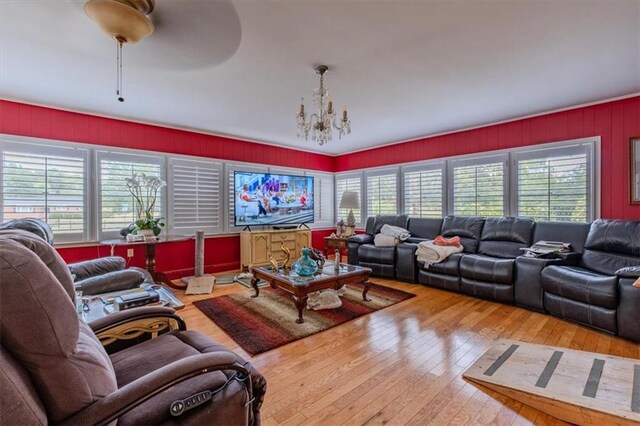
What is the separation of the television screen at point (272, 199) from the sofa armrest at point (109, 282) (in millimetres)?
2543

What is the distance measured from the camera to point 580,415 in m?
1.59

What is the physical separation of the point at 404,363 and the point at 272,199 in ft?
12.7

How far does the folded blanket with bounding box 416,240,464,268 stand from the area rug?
2.01 ft

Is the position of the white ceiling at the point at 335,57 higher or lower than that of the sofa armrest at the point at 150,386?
higher

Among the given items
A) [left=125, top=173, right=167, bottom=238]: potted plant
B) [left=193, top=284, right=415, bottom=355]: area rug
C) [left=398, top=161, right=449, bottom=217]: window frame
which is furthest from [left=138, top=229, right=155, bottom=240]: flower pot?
A: [left=398, top=161, right=449, bottom=217]: window frame

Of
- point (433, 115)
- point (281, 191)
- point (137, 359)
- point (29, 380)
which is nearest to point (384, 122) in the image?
point (433, 115)

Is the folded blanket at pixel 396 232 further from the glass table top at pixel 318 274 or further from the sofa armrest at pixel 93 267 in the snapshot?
the sofa armrest at pixel 93 267

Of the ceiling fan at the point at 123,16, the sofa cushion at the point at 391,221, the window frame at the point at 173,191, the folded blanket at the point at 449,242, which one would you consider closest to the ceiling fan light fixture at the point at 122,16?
the ceiling fan at the point at 123,16

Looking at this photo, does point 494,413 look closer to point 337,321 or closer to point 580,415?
point 580,415

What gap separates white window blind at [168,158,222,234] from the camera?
4.51 m

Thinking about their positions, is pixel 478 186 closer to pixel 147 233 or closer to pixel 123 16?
pixel 123 16

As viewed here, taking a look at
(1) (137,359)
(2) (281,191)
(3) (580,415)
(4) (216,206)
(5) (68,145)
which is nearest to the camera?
(1) (137,359)

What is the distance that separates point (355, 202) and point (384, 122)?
5.59ft

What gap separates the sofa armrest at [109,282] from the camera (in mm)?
2216
